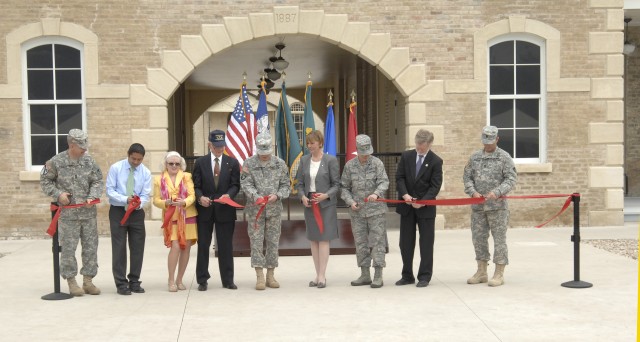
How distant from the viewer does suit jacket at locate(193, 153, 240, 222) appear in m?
9.21

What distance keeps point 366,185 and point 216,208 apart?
1618mm

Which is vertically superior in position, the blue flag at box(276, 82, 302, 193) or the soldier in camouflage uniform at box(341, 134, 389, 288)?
the blue flag at box(276, 82, 302, 193)

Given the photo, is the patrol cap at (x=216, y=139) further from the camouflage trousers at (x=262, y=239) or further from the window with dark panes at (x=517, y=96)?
the window with dark panes at (x=517, y=96)

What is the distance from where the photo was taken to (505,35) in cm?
1516

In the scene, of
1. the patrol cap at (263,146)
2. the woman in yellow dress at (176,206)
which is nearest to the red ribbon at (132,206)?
the woman in yellow dress at (176,206)

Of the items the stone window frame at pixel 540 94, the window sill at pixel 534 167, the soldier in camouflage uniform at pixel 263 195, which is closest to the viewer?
the soldier in camouflage uniform at pixel 263 195

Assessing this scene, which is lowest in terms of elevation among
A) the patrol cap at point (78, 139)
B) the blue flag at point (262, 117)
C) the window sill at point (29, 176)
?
the window sill at point (29, 176)

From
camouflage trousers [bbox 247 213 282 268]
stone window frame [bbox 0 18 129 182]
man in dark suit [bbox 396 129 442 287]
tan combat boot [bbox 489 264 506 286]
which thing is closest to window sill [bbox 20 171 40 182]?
stone window frame [bbox 0 18 129 182]

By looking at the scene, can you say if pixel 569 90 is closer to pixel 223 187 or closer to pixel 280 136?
pixel 280 136

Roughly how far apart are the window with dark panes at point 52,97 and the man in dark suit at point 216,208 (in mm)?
6168

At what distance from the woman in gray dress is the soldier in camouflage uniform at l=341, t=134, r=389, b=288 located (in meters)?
0.18

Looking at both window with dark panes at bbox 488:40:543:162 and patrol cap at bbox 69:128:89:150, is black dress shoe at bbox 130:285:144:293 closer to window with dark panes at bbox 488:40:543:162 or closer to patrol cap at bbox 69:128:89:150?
patrol cap at bbox 69:128:89:150

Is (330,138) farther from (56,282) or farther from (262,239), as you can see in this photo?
(56,282)

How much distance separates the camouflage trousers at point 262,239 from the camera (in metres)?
9.16
